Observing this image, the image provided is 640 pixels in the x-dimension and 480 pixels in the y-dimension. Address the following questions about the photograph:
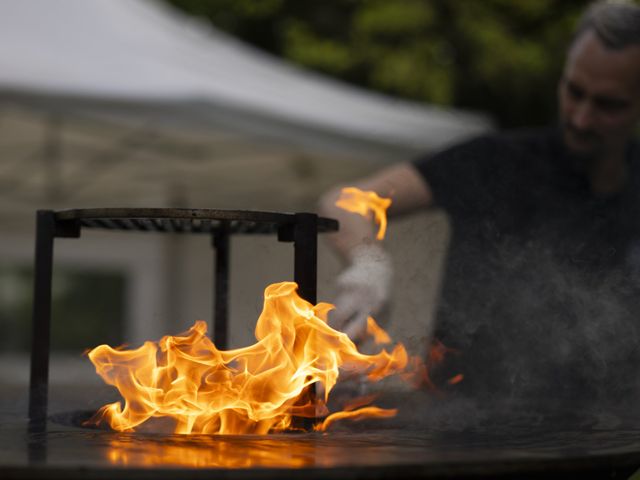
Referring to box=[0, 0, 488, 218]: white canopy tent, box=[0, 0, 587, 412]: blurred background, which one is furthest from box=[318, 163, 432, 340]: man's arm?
box=[0, 0, 488, 218]: white canopy tent

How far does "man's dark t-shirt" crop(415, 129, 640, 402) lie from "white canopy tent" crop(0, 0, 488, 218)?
218 centimetres

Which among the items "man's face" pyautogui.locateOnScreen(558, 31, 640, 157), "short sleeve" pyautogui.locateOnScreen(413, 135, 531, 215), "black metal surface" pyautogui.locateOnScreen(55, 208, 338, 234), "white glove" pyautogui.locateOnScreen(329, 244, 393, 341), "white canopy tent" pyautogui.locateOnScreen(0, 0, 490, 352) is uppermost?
"white canopy tent" pyautogui.locateOnScreen(0, 0, 490, 352)

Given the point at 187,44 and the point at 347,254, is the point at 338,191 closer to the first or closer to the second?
the point at 347,254

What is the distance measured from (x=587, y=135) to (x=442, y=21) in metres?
8.80

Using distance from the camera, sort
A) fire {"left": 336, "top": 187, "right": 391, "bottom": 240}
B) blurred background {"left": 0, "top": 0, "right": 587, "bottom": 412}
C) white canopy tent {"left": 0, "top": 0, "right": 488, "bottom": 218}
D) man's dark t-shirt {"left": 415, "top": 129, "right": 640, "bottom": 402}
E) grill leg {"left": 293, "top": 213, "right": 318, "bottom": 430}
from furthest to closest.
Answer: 1. white canopy tent {"left": 0, "top": 0, "right": 488, "bottom": 218}
2. blurred background {"left": 0, "top": 0, "right": 587, "bottom": 412}
3. man's dark t-shirt {"left": 415, "top": 129, "right": 640, "bottom": 402}
4. fire {"left": 336, "top": 187, "right": 391, "bottom": 240}
5. grill leg {"left": 293, "top": 213, "right": 318, "bottom": 430}

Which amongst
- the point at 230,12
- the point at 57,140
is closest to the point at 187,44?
the point at 57,140

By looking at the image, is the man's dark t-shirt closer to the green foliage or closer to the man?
the man

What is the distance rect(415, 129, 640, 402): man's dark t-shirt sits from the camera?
2.37 meters

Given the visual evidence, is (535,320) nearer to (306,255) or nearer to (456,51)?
(306,255)

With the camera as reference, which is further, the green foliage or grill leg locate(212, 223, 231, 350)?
the green foliage

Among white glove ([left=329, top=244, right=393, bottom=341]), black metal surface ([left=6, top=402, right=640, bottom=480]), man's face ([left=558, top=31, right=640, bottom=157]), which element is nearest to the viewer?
black metal surface ([left=6, top=402, right=640, bottom=480])

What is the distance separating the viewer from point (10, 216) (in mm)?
8211

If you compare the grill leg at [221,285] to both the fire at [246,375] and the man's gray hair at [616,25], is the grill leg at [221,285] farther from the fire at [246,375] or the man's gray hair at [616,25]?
the man's gray hair at [616,25]

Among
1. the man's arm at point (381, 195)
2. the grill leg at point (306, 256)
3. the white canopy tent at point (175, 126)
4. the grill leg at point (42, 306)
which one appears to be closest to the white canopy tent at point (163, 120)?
the white canopy tent at point (175, 126)
